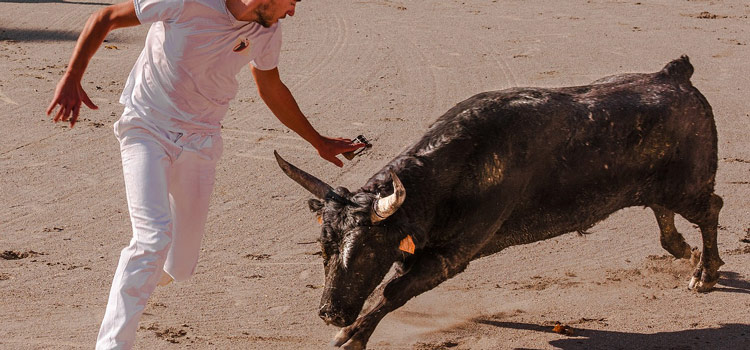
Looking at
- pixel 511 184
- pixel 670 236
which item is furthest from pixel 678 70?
pixel 511 184

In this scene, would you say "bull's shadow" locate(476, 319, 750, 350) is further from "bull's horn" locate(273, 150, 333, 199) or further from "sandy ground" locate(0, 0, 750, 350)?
"bull's horn" locate(273, 150, 333, 199)

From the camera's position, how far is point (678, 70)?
7934mm

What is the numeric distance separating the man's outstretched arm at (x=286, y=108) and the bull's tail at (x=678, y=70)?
281 centimetres

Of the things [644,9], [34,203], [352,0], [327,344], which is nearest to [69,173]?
[34,203]

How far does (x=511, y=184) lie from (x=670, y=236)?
201 cm

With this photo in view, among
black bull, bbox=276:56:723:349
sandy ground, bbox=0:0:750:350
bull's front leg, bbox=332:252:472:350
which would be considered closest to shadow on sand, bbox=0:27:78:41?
sandy ground, bbox=0:0:750:350

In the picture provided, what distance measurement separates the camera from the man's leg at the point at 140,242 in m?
5.27

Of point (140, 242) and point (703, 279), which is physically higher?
point (140, 242)

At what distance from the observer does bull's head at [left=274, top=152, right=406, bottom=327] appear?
6.13 meters

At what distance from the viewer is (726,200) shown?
9.66 m

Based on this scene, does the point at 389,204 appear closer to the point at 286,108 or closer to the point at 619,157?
the point at 286,108

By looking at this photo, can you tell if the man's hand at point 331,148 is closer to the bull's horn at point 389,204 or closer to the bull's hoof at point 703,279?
the bull's horn at point 389,204

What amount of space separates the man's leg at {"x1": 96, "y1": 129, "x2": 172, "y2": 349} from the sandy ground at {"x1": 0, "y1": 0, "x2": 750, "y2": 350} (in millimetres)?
1515

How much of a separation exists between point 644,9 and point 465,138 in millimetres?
12032
